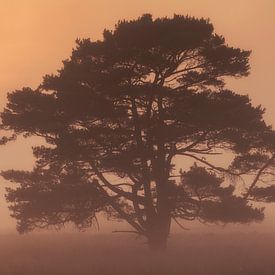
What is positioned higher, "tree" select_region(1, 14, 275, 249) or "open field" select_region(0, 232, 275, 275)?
"tree" select_region(1, 14, 275, 249)

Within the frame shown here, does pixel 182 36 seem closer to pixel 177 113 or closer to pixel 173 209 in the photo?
pixel 177 113

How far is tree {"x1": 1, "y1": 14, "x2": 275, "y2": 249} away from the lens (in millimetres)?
23969

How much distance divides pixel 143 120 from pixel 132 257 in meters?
6.47

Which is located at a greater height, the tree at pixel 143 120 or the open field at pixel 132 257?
the tree at pixel 143 120

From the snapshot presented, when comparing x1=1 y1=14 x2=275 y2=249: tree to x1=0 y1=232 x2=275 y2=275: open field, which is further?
x1=1 y1=14 x2=275 y2=249: tree

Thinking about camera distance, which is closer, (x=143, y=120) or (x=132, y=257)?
(x=143, y=120)

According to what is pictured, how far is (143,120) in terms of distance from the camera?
2461cm

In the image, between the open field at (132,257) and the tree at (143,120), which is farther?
the tree at (143,120)

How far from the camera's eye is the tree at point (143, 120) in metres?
24.0

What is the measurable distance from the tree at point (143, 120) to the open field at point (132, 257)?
187 centimetres

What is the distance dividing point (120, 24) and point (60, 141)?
19.2ft

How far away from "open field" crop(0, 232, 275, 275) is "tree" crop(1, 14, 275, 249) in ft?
6.12

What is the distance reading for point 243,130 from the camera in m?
25.6

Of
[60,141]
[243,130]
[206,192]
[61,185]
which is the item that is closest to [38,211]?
[61,185]
